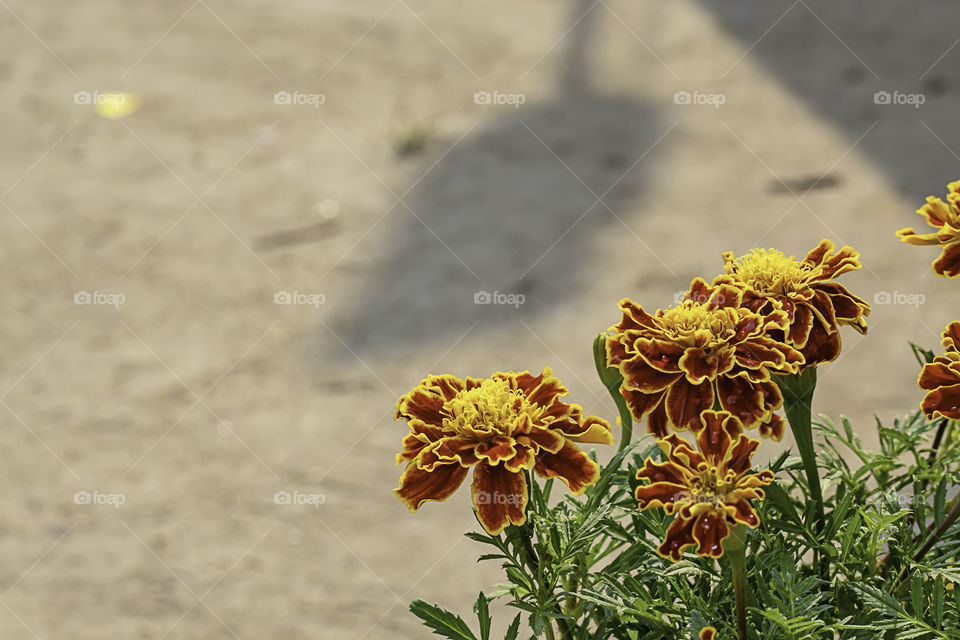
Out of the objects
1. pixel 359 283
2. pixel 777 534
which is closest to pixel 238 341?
pixel 359 283

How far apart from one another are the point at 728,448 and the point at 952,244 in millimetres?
429

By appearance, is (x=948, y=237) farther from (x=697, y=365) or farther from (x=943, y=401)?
(x=697, y=365)

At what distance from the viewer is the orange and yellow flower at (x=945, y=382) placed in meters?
0.85

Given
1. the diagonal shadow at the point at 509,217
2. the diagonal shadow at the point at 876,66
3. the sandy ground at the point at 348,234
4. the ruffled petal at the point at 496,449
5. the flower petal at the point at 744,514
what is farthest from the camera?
the diagonal shadow at the point at 876,66

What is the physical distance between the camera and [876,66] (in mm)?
4051

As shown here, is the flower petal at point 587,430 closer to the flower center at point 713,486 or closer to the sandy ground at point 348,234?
the flower center at point 713,486

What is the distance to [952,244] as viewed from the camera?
1.03m

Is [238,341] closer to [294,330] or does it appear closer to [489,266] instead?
[294,330]

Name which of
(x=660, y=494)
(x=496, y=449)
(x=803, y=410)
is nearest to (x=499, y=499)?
(x=496, y=449)

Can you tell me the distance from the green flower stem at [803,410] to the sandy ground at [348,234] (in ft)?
5.29

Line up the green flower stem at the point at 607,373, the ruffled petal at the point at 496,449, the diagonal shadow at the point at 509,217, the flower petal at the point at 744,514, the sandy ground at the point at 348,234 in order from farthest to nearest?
the diagonal shadow at the point at 509,217, the sandy ground at the point at 348,234, the green flower stem at the point at 607,373, the ruffled petal at the point at 496,449, the flower petal at the point at 744,514

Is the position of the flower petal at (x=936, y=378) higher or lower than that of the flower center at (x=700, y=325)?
lower

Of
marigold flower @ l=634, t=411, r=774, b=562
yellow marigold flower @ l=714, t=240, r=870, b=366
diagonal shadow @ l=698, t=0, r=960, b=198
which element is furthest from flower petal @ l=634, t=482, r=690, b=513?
diagonal shadow @ l=698, t=0, r=960, b=198

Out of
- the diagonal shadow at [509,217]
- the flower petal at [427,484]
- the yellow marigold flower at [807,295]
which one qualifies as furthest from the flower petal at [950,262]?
the diagonal shadow at [509,217]
